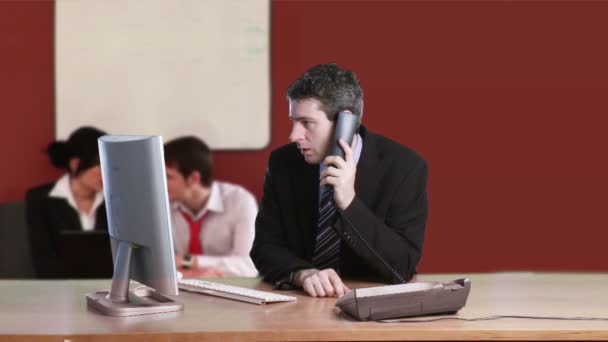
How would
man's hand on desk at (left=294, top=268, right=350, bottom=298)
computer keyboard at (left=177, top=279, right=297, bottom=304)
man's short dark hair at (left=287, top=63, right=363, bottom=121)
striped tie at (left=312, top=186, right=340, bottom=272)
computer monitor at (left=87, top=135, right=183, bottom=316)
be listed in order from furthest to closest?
striped tie at (left=312, top=186, right=340, bottom=272)
man's short dark hair at (left=287, top=63, right=363, bottom=121)
man's hand on desk at (left=294, top=268, right=350, bottom=298)
computer keyboard at (left=177, top=279, right=297, bottom=304)
computer monitor at (left=87, top=135, right=183, bottom=316)

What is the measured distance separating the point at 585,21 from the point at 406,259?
237cm

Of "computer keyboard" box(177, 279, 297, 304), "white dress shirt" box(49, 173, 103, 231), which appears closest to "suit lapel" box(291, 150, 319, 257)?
"computer keyboard" box(177, 279, 297, 304)

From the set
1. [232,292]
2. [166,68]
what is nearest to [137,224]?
[232,292]

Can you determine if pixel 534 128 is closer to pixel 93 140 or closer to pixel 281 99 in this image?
pixel 281 99

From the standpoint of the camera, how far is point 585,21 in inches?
166

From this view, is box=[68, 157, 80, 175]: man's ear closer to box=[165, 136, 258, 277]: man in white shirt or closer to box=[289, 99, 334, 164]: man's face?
box=[165, 136, 258, 277]: man in white shirt

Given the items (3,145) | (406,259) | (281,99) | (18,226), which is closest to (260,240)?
(406,259)

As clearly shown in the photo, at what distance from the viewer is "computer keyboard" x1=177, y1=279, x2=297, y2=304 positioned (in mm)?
2119

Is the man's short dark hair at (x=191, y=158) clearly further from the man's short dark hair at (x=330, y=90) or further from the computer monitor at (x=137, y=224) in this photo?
the computer monitor at (x=137, y=224)

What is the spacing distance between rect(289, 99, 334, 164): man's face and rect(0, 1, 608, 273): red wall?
189cm

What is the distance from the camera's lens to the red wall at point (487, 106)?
167 inches

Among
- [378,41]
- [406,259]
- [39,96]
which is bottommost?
[406,259]

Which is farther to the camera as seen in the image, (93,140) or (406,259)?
(93,140)

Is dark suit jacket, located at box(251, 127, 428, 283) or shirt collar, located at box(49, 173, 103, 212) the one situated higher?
dark suit jacket, located at box(251, 127, 428, 283)
